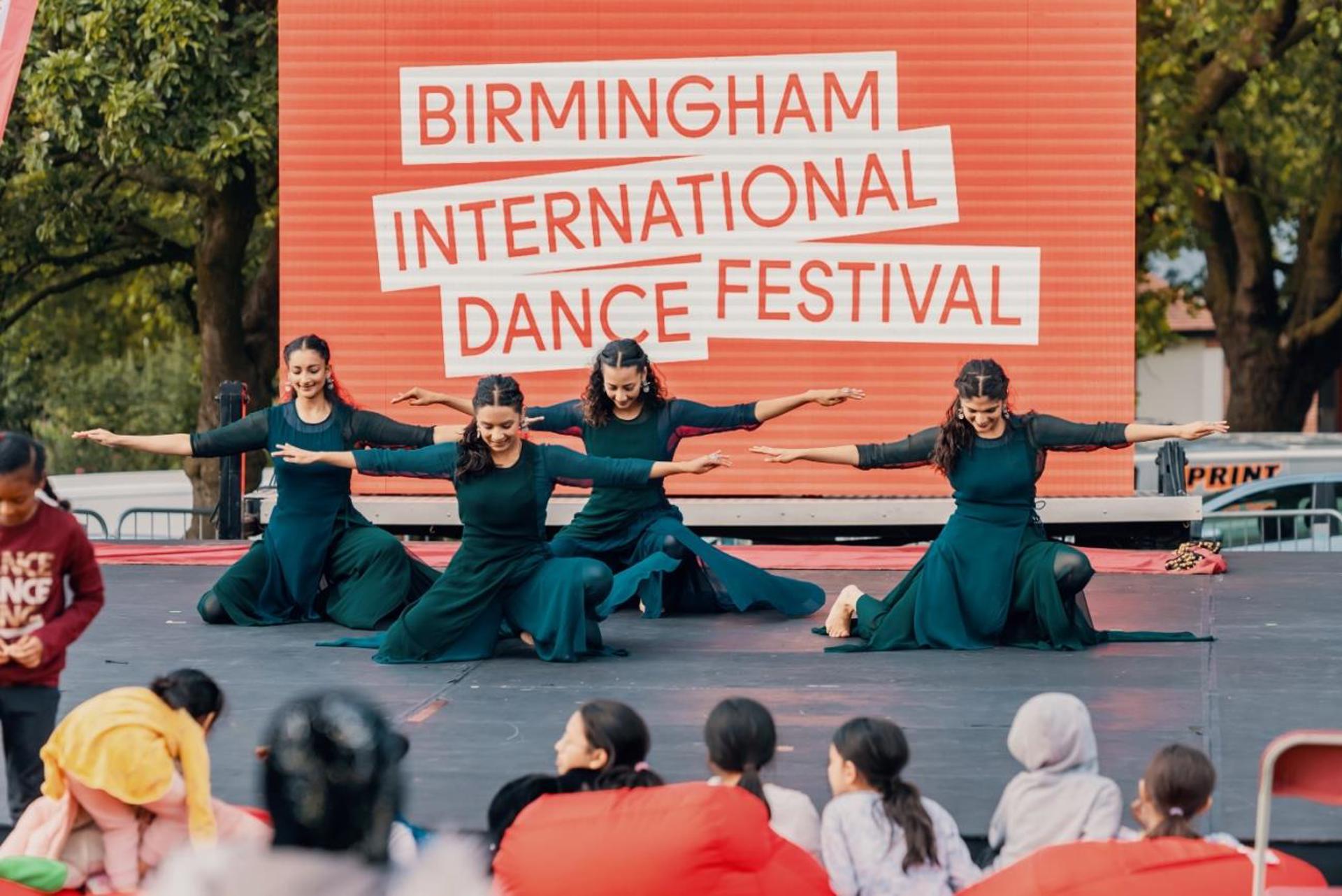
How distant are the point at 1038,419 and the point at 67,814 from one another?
16.5 ft

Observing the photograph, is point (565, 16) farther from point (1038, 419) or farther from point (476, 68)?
A: point (1038, 419)

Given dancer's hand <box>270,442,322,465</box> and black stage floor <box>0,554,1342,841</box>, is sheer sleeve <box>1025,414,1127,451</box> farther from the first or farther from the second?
dancer's hand <box>270,442,322,465</box>

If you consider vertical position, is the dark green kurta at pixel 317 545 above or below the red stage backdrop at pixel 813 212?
below

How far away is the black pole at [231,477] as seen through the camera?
13484 millimetres

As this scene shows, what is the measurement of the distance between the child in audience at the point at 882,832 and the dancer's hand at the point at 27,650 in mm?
2367

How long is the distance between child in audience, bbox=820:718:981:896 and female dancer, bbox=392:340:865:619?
4.21 meters

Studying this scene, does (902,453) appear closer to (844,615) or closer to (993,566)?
(993,566)

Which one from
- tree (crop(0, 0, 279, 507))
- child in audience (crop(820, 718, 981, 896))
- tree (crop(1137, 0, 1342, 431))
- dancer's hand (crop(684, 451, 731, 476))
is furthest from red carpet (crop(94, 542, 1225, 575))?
child in audience (crop(820, 718, 981, 896))

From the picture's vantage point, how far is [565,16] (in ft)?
43.7

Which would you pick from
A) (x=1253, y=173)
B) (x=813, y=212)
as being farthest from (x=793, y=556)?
(x=1253, y=173)

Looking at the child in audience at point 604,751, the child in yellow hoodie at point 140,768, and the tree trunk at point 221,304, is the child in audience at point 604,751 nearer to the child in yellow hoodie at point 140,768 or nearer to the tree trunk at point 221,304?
the child in yellow hoodie at point 140,768

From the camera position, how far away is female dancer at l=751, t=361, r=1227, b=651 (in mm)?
9094

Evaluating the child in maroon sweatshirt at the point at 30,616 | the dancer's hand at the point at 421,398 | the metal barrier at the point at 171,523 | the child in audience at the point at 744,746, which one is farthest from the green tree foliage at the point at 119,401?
the child in audience at the point at 744,746

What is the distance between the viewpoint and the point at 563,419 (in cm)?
1027
